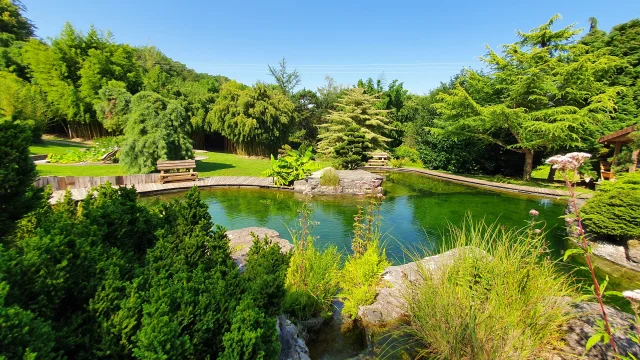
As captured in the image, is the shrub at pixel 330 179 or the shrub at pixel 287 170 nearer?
the shrub at pixel 330 179

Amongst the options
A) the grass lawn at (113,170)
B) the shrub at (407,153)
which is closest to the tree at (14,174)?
the grass lawn at (113,170)

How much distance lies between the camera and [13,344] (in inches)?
49.1

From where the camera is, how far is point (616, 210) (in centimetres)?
593

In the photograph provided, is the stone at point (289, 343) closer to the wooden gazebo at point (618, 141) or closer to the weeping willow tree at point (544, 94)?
the weeping willow tree at point (544, 94)

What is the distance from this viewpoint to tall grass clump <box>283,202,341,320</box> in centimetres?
318

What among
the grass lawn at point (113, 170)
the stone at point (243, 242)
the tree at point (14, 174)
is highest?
the tree at point (14, 174)

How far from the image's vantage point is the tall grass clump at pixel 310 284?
3184mm

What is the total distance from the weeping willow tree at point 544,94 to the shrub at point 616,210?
25.0 ft

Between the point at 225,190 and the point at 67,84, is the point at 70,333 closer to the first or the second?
the point at 225,190

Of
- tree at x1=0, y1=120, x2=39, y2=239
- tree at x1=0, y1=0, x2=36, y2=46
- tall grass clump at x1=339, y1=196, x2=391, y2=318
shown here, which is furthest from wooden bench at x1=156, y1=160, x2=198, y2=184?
tree at x1=0, y1=0, x2=36, y2=46

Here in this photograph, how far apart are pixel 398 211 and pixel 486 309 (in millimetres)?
6551

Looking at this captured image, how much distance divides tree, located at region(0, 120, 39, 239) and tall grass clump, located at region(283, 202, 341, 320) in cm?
251

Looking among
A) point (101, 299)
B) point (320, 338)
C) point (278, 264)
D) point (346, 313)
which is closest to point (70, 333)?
point (101, 299)

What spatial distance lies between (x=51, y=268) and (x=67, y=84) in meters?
26.2
